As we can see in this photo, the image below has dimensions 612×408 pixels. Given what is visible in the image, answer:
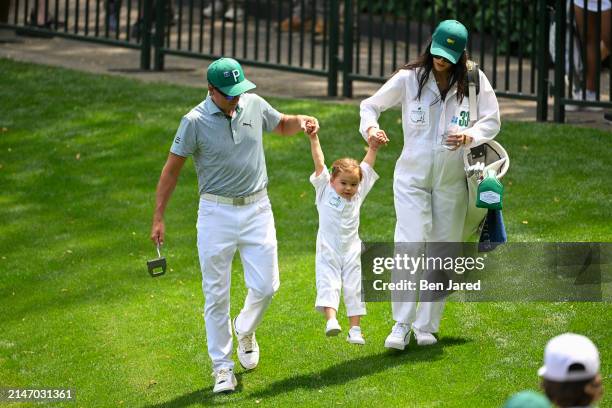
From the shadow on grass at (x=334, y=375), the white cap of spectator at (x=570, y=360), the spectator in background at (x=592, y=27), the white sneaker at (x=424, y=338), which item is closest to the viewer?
the white cap of spectator at (x=570, y=360)

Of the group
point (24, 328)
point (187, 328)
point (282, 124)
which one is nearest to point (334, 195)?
point (282, 124)

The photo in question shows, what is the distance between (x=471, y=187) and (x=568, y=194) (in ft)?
12.9

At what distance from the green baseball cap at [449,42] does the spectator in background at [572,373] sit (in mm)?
3598

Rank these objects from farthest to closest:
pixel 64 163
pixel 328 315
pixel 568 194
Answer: pixel 64 163 < pixel 568 194 < pixel 328 315

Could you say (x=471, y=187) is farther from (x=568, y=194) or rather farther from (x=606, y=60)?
(x=606, y=60)

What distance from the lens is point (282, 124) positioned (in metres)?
8.55

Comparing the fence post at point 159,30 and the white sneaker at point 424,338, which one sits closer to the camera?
the white sneaker at point 424,338

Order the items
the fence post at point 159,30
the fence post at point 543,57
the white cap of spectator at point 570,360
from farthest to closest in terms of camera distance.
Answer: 1. the fence post at point 159,30
2. the fence post at point 543,57
3. the white cap of spectator at point 570,360

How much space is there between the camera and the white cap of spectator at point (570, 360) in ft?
15.8

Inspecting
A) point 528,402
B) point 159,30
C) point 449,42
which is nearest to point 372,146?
point 449,42

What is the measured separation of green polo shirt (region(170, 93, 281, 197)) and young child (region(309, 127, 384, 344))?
446 mm

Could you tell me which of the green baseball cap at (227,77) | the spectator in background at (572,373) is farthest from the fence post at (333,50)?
the spectator in background at (572,373)

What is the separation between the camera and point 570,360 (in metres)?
4.81

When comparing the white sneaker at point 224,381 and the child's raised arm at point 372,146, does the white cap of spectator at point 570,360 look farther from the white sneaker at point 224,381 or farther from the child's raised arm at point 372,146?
the white sneaker at point 224,381
